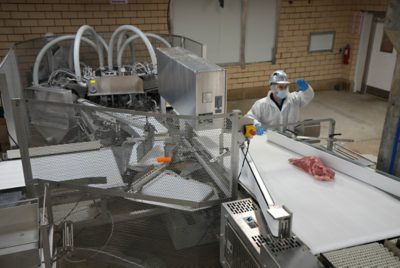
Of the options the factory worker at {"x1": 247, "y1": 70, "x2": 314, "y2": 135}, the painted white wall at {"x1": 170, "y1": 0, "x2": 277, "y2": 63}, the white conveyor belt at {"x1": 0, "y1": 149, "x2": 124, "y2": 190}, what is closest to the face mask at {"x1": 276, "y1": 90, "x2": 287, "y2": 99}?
the factory worker at {"x1": 247, "y1": 70, "x2": 314, "y2": 135}

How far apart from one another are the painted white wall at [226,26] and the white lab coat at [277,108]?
3.08 metres

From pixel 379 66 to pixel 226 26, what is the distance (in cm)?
300

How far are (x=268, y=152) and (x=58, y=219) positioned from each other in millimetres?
1765

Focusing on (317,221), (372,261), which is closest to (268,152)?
(317,221)

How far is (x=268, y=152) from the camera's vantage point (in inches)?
105

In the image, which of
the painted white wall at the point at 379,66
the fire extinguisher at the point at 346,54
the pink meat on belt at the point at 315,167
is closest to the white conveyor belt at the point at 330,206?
the pink meat on belt at the point at 315,167

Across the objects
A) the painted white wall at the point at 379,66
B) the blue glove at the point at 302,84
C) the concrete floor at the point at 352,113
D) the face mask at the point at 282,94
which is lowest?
the concrete floor at the point at 352,113

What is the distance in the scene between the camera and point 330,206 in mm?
1995

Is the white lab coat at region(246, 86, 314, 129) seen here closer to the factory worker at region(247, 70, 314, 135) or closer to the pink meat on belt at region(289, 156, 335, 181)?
the factory worker at region(247, 70, 314, 135)

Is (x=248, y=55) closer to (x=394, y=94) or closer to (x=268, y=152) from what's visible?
(x=268, y=152)

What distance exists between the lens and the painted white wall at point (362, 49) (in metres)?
6.86

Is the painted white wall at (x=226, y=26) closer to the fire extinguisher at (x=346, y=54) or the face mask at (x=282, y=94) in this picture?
the fire extinguisher at (x=346, y=54)

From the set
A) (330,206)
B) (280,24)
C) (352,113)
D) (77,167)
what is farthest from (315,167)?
(280,24)

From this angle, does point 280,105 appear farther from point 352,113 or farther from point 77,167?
point 352,113
